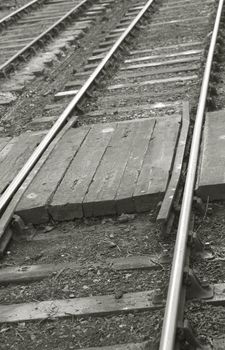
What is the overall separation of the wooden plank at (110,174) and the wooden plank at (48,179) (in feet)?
1.11

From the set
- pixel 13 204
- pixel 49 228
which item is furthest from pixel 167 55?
pixel 49 228

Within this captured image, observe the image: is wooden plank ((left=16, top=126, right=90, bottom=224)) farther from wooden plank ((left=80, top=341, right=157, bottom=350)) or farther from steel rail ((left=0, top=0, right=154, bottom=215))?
wooden plank ((left=80, top=341, right=157, bottom=350))

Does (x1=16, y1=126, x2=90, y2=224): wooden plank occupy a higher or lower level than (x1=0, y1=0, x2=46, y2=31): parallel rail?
higher

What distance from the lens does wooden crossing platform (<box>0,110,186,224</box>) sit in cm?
489

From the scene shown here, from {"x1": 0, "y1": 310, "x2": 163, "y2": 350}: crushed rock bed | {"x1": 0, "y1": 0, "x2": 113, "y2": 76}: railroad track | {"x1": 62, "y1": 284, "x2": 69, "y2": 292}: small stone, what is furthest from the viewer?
{"x1": 0, "y1": 0, "x2": 113, "y2": 76}: railroad track

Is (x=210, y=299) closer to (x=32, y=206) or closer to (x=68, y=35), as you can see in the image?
(x=32, y=206)

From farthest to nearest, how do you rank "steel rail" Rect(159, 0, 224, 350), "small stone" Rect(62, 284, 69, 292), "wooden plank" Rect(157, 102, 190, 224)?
1. "wooden plank" Rect(157, 102, 190, 224)
2. "small stone" Rect(62, 284, 69, 292)
3. "steel rail" Rect(159, 0, 224, 350)

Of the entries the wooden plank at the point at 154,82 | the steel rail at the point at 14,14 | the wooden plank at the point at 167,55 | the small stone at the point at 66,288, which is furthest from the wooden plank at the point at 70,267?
the steel rail at the point at 14,14

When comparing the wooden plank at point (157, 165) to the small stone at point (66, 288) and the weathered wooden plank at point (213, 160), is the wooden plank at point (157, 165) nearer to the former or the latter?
the weathered wooden plank at point (213, 160)

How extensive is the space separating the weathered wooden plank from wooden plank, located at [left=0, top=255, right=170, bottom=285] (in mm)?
885

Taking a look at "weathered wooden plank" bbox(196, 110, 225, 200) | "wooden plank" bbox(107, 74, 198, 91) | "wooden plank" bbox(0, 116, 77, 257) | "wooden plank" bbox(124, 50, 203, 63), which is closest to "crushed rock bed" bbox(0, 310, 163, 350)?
"wooden plank" bbox(0, 116, 77, 257)

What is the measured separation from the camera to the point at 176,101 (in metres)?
7.38

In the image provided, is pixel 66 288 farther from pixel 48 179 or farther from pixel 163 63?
pixel 163 63

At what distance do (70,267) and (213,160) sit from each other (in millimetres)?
1729
